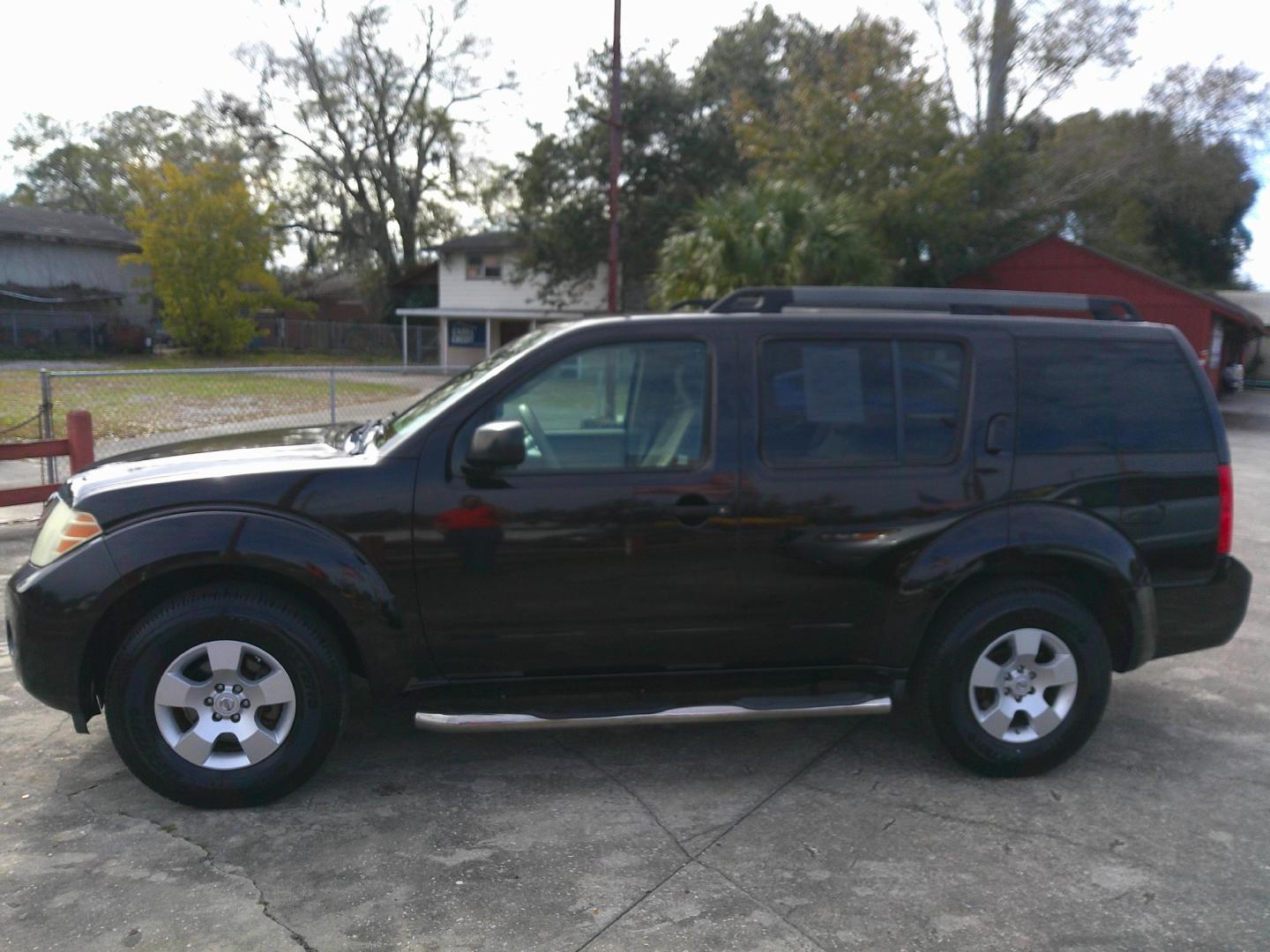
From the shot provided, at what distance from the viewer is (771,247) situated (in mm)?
17953

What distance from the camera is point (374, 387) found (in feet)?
73.3

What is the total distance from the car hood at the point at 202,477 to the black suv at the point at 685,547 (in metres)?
0.02

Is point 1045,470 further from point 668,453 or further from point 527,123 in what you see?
point 527,123

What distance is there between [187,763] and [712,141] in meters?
34.9

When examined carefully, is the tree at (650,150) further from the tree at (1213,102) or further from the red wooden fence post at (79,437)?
the red wooden fence post at (79,437)

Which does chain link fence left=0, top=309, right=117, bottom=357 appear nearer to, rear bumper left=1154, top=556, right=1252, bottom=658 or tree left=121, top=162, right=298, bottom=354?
tree left=121, top=162, right=298, bottom=354

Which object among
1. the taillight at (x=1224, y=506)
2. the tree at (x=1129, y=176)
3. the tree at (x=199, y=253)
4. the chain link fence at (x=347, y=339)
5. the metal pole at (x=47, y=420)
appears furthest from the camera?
the chain link fence at (x=347, y=339)

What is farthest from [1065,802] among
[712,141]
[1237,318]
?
[712,141]

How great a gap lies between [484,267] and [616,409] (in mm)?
41236

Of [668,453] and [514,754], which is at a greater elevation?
[668,453]

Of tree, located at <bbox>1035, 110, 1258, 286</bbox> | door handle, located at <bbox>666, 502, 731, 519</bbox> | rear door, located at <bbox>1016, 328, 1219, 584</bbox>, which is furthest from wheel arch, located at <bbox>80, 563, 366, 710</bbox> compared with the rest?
tree, located at <bbox>1035, 110, 1258, 286</bbox>

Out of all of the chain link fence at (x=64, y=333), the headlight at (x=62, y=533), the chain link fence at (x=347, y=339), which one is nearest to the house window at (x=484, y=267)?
the chain link fence at (x=347, y=339)

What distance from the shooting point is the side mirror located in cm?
385

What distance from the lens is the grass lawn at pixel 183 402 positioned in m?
15.1
